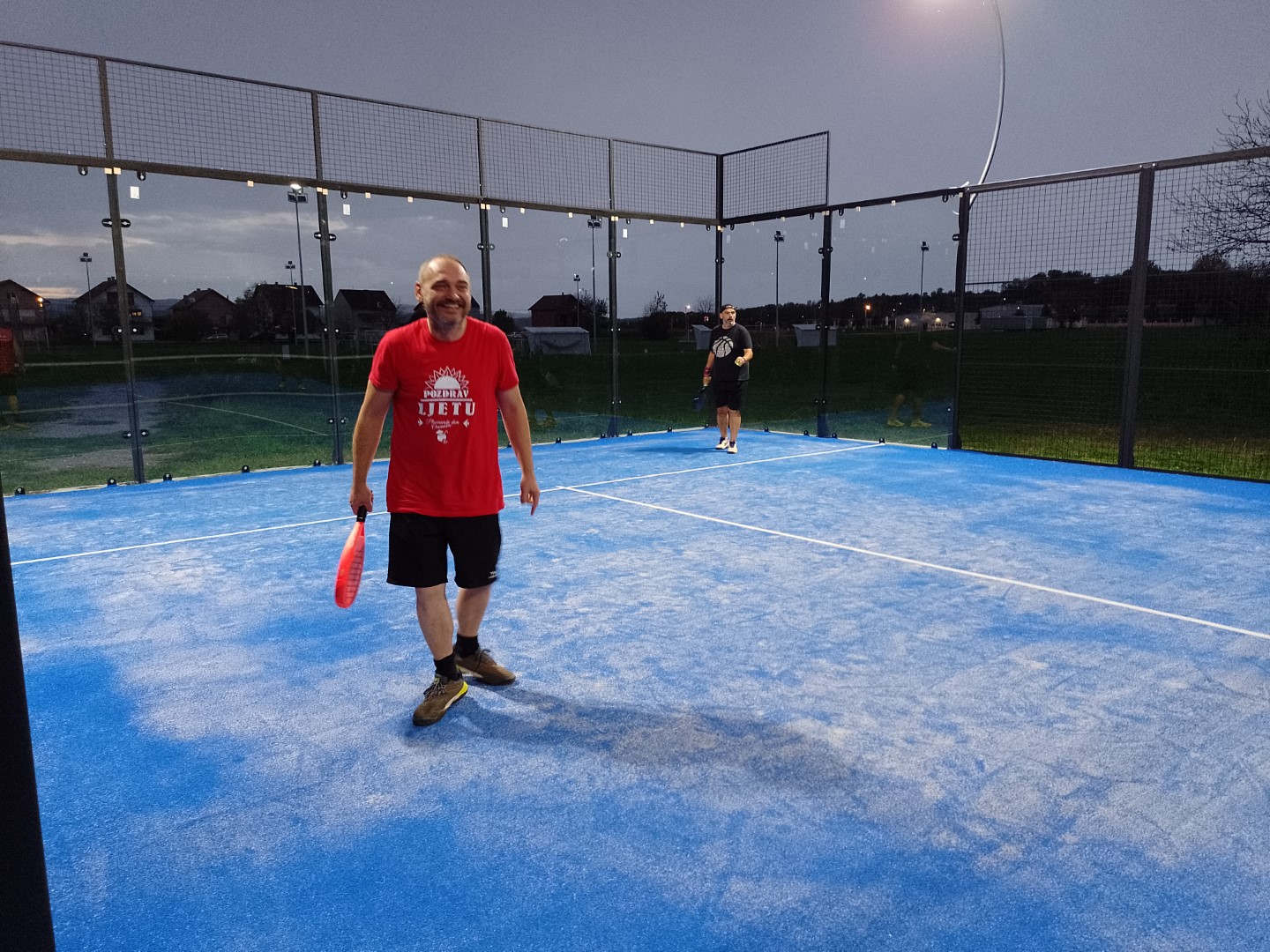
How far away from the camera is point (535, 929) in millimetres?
2148

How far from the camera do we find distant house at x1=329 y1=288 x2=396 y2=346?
10.1 metres

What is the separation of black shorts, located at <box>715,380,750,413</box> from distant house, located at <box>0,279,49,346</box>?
24.5 feet

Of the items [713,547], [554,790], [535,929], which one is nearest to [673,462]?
[713,547]

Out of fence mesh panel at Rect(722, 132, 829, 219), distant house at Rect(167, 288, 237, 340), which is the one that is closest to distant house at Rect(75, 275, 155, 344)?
distant house at Rect(167, 288, 237, 340)

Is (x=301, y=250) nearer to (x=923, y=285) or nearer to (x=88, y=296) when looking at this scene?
(x=88, y=296)

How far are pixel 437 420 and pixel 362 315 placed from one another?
8.02 metres

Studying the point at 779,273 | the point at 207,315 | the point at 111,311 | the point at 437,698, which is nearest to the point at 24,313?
the point at 111,311

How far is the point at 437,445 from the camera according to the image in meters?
3.31

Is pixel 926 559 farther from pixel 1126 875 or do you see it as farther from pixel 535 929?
pixel 535 929

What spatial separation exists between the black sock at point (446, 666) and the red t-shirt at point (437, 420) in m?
0.61

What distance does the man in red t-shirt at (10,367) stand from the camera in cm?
853

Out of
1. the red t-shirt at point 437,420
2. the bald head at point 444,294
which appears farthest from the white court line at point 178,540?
the bald head at point 444,294

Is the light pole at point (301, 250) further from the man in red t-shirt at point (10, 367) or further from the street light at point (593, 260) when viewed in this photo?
the street light at point (593, 260)

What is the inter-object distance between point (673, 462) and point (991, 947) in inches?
312
